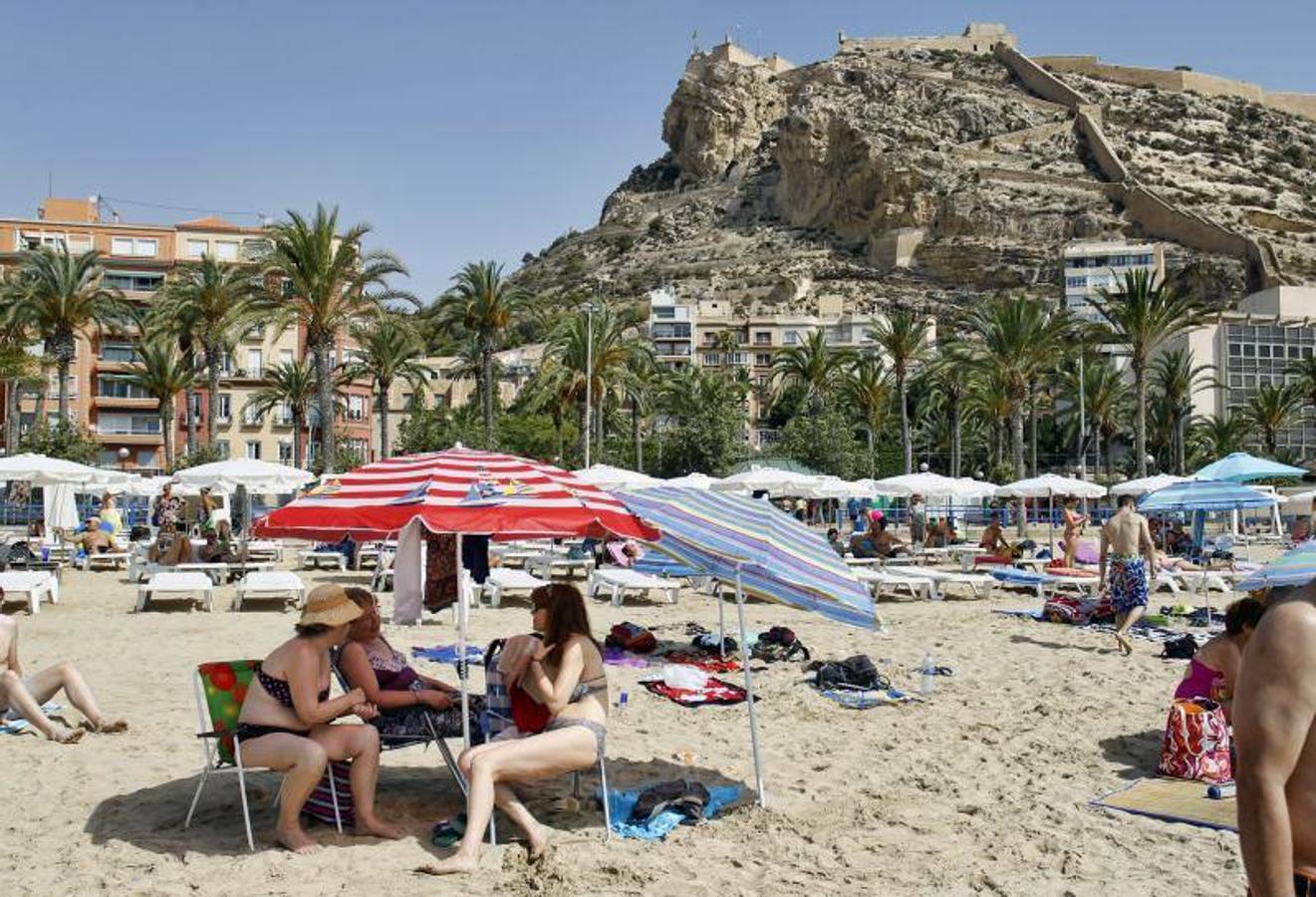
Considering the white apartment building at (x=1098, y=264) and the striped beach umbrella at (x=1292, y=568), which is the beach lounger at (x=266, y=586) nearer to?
the striped beach umbrella at (x=1292, y=568)

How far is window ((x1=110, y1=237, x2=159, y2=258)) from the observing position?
6694cm

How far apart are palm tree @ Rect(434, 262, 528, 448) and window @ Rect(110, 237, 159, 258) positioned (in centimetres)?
3492

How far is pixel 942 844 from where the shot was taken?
5.80m

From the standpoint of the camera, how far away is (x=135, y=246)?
2645 inches

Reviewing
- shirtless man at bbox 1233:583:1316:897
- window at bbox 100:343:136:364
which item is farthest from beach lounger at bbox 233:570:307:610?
window at bbox 100:343:136:364

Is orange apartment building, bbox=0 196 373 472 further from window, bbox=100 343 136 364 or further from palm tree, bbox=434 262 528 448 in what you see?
palm tree, bbox=434 262 528 448

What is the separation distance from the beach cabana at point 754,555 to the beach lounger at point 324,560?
16.1 m

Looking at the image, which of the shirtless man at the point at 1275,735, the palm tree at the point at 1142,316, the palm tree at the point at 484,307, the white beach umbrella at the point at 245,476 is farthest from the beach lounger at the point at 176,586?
the palm tree at the point at 1142,316

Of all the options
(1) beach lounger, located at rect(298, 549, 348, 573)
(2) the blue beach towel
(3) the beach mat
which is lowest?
(3) the beach mat

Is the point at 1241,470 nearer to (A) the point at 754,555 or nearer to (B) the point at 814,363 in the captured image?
(A) the point at 754,555

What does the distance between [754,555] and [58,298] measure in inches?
1576

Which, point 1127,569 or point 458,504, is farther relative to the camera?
point 1127,569

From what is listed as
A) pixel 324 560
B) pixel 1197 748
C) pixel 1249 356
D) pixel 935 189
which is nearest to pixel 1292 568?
pixel 1197 748

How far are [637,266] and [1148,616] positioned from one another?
390 ft
